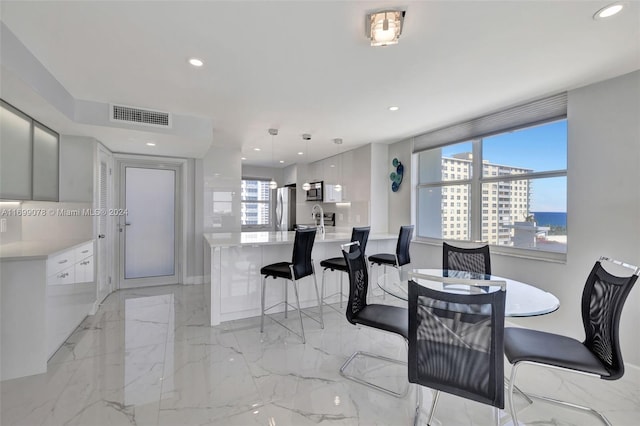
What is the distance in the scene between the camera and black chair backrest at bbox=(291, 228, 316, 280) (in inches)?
119

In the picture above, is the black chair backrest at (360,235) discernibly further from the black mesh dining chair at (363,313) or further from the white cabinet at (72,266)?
the white cabinet at (72,266)

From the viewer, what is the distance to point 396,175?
4867 mm

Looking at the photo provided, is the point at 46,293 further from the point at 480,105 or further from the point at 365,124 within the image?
the point at 480,105

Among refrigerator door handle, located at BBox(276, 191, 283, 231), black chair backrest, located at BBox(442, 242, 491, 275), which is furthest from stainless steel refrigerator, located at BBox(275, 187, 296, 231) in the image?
black chair backrest, located at BBox(442, 242, 491, 275)

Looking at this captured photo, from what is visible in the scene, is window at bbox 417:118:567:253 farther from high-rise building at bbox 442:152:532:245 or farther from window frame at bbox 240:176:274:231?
window frame at bbox 240:176:274:231

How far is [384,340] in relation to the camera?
9.68ft

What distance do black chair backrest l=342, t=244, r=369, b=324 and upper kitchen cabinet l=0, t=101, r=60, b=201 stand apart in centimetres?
286

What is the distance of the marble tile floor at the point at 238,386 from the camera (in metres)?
1.84

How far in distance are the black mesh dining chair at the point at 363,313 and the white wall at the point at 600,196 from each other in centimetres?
175

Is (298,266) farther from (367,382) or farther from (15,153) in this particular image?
(15,153)

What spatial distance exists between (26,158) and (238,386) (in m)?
2.82

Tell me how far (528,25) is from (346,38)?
113 cm

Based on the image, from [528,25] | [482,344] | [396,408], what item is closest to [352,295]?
[396,408]

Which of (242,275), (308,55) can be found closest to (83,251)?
(242,275)
